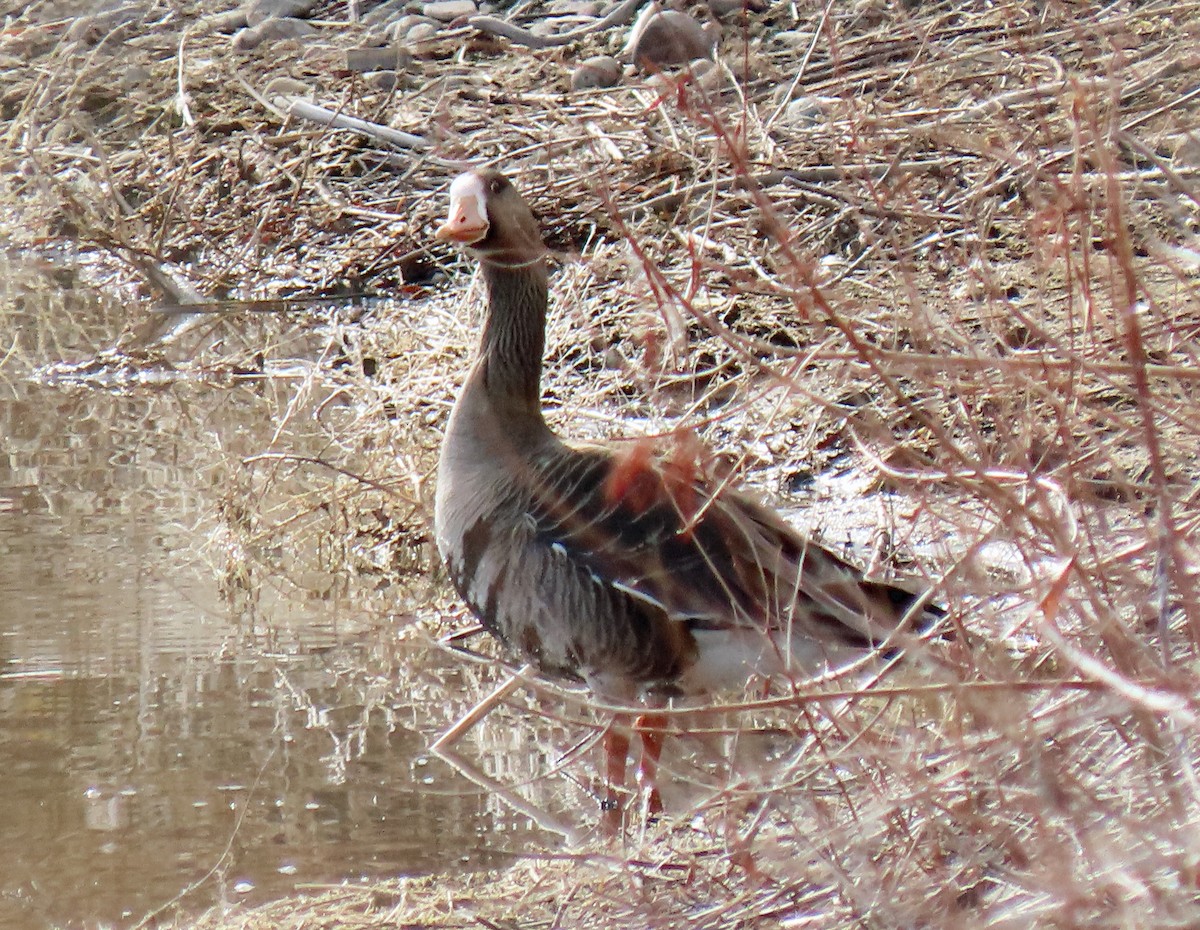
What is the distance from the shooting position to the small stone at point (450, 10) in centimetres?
1329

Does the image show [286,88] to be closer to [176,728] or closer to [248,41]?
[248,41]

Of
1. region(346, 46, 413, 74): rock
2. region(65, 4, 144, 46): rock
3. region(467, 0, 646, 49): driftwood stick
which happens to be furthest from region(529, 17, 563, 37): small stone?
region(65, 4, 144, 46): rock

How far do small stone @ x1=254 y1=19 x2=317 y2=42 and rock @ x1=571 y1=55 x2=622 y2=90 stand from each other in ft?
11.2

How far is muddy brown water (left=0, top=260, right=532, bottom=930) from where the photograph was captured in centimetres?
450

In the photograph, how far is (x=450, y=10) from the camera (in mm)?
13336

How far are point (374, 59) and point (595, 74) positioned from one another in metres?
2.18

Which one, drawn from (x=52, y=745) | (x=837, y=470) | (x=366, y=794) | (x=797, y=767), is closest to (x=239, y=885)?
(x=366, y=794)

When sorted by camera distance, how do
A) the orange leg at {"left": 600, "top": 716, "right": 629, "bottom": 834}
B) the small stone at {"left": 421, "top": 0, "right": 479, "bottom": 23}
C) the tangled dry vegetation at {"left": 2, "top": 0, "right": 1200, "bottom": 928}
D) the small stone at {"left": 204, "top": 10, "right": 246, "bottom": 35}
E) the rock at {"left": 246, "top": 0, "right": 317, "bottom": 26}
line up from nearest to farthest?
the tangled dry vegetation at {"left": 2, "top": 0, "right": 1200, "bottom": 928}, the orange leg at {"left": 600, "top": 716, "right": 629, "bottom": 834}, the small stone at {"left": 421, "top": 0, "right": 479, "bottom": 23}, the rock at {"left": 246, "top": 0, "right": 317, "bottom": 26}, the small stone at {"left": 204, "top": 10, "right": 246, "bottom": 35}

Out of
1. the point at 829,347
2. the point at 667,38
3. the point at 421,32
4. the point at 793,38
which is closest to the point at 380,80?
the point at 421,32

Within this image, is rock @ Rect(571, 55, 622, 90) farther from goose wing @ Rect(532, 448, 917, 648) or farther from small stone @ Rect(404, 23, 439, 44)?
goose wing @ Rect(532, 448, 917, 648)

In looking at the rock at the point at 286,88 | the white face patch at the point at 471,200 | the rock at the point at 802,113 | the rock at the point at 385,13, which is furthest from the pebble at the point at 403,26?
the white face patch at the point at 471,200

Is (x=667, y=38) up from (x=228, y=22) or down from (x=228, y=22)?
down

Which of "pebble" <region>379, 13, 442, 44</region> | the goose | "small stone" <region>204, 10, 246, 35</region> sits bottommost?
the goose

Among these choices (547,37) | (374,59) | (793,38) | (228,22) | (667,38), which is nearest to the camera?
(667,38)
